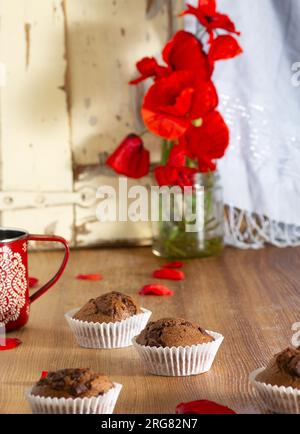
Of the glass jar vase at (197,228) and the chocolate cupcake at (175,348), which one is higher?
the glass jar vase at (197,228)

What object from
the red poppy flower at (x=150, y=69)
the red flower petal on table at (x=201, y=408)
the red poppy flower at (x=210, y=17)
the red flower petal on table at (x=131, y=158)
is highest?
the red poppy flower at (x=210, y=17)

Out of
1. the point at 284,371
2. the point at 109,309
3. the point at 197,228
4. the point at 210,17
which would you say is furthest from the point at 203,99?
the point at 284,371

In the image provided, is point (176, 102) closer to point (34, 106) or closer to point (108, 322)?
point (34, 106)

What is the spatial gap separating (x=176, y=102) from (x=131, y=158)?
0.75 feet

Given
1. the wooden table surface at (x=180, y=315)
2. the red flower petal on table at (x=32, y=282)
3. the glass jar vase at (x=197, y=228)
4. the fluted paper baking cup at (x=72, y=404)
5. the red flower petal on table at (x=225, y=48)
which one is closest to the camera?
the fluted paper baking cup at (x=72, y=404)

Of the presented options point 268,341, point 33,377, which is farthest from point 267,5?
point 33,377

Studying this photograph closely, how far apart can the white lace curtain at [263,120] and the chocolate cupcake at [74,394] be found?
42.3 inches

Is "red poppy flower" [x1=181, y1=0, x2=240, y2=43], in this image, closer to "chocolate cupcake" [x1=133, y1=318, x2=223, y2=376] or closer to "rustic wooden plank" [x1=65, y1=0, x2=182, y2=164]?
"rustic wooden plank" [x1=65, y1=0, x2=182, y2=164]

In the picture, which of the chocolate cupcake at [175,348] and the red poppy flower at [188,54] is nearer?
the chocolate cupcake at [175,348]

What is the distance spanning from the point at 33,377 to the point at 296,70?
42.3 inches

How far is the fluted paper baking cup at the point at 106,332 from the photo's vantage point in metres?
1.35

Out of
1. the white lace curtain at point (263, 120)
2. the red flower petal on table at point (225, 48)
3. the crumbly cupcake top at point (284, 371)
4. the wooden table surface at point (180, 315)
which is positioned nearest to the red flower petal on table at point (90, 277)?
the wooden table surface at point (180, 315)

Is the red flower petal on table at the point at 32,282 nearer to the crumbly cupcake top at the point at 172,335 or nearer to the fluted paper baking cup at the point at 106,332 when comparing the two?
the fluted paper baking cup at the point at 106,332

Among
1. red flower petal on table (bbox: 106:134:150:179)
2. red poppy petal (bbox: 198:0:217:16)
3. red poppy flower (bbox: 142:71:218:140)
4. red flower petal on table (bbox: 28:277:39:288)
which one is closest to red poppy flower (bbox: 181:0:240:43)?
red poppy petal (bbox: 198:0:217:16)
